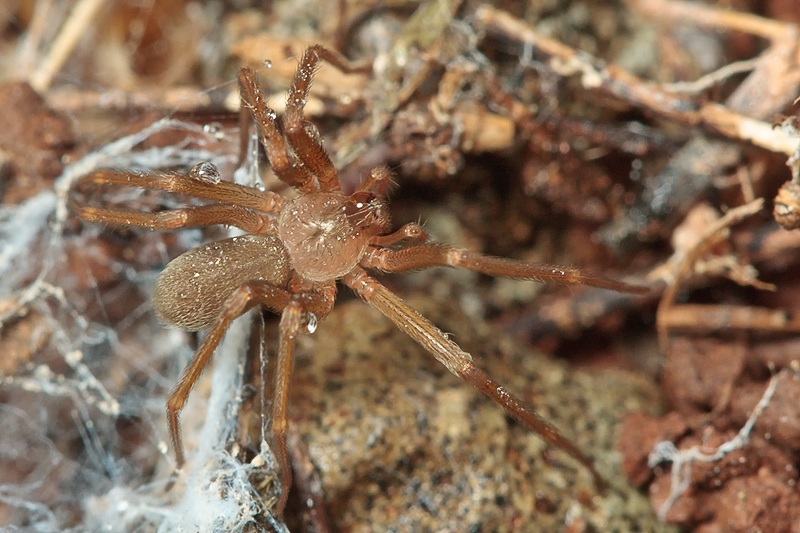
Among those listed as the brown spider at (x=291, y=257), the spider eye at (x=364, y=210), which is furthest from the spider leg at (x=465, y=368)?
the spider eye at (x=364, y=210)

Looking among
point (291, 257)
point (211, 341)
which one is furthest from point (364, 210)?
point (211, 341)

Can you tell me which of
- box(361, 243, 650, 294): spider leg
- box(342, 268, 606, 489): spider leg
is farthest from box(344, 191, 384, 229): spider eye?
box(342, 268, 606, 489): spider leg

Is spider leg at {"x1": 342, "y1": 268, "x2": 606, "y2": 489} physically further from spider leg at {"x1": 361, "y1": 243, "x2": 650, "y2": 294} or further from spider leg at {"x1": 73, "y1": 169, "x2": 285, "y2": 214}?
spider leg at {"x1": 73, "y1": 169, "x2": 285, "y2": 214}

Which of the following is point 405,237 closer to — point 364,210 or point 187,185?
point 364,210

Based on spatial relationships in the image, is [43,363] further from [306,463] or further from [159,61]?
[159,61]

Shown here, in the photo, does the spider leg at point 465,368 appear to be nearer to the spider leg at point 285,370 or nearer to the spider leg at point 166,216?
the spider leg at point 285,370
